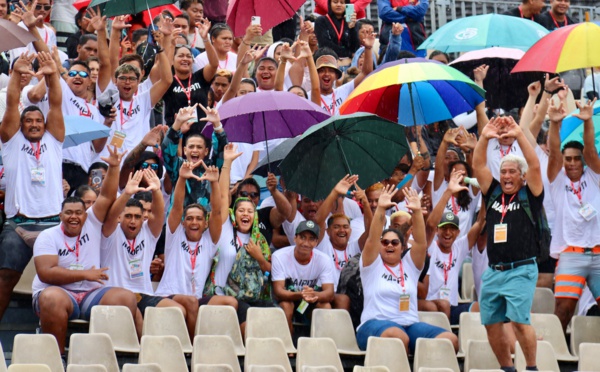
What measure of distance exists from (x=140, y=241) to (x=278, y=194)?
1518 mm

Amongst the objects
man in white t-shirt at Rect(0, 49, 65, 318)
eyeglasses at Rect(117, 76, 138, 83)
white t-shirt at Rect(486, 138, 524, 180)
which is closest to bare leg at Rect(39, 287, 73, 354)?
man in white t-shirt at Rect(0, 49, 65, 318)

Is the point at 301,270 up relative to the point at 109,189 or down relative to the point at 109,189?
down

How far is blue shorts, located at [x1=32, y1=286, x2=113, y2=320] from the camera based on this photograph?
10.8m

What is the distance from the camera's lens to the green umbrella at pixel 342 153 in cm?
1202

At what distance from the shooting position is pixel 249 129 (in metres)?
12.9

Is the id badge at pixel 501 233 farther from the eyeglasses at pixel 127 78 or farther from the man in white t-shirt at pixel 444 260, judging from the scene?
the eyeglasses at pixel 127 78

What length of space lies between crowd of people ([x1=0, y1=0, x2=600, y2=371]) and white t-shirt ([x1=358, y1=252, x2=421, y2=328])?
0.04ft

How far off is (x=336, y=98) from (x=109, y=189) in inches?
161

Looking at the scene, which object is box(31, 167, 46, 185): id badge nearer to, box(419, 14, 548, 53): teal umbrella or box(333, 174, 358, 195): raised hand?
box(333, 174, 358, 195): raised hand

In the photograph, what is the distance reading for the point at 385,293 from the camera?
11570 millimetres

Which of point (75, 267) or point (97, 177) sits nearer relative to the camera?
point (75, 267)

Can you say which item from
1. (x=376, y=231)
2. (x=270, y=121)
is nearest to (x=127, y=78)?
(x=270, y=121)

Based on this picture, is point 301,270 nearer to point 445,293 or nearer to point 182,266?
point 182,266

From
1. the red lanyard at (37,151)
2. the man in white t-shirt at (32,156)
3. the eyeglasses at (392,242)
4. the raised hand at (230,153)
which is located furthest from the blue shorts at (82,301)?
the eyeglasses at (392,242)
